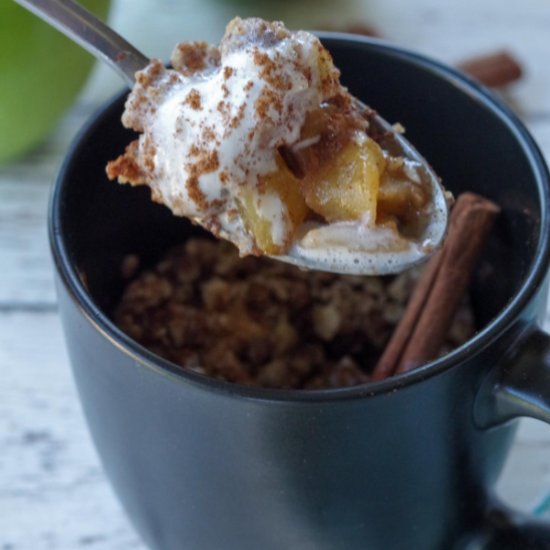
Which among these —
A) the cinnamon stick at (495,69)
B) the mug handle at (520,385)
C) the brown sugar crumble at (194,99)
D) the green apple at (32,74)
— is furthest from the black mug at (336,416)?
the cinnamon stick at (495,69)

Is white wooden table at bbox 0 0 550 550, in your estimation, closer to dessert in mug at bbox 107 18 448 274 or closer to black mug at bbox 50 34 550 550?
black mug at bbox 50 34 550 550

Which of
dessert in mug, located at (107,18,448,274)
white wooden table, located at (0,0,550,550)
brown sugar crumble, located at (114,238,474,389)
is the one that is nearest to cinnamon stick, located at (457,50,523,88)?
white wooden table, located at (0,0,550,550)

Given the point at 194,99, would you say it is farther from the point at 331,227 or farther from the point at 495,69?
the point at 495,69

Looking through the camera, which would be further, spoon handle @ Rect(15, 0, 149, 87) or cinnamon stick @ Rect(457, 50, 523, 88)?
cinnamon stick @ Rect(457, 50, 523, 88)

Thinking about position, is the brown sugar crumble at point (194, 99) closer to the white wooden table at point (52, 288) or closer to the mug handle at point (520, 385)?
the mug handle at point (520, 385)

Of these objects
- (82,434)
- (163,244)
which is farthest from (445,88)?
(82,434)
